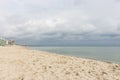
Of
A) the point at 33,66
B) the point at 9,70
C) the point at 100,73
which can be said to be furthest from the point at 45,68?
the point at 100,73

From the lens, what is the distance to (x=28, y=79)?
13172 mm

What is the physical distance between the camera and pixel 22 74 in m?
14.3

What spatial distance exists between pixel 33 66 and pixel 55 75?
3.26 metres

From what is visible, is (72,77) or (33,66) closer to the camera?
(72,77)

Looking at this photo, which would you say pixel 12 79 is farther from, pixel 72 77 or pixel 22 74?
pixel 72 77

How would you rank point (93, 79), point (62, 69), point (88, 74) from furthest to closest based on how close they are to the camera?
point (62, 69), point (88, 74), point (93, 79)

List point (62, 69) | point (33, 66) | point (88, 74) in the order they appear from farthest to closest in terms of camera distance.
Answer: point (33, 66), point (62, 69), point (88, 74)

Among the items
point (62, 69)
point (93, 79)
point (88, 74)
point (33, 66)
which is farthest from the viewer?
point (33, 66)

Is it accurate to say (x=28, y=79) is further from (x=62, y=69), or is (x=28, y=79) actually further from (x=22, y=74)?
(x=62, y=69)

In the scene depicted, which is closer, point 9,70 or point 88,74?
point 88,74

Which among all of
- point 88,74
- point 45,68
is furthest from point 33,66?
point 88,74

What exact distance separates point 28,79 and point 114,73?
5613 millimetres

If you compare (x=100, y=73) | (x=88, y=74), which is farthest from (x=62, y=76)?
(x=100, y=73)

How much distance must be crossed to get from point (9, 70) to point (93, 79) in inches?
238
